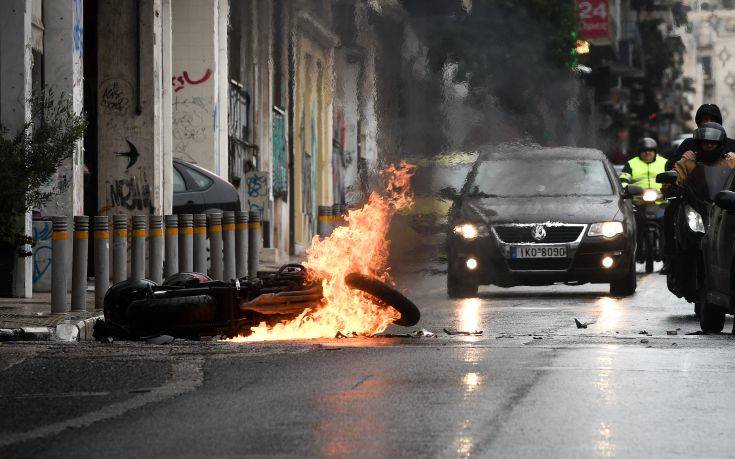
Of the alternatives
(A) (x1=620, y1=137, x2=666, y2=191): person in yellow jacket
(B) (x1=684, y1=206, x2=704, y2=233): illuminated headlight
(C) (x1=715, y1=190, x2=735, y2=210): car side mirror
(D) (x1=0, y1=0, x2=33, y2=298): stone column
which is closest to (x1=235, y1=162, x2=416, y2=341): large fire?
(C) (x1=715, y1=190, x2=735, y2=210): car side mirror

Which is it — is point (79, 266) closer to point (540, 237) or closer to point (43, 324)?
point (43, 324)

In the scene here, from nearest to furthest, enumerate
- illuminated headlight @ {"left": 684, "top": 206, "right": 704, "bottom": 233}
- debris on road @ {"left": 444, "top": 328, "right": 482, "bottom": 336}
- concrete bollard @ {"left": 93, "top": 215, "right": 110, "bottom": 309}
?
1. debris on road @ {"left": 444, "top": 328, "right": 482, "bottom": 336}
2. illuminated headlight @ {"left": 684, "top": 206, "right": 704, "bottom": 233}
3. concrete bollard @ {"left": 93, "top": 215, "right": 110, "bottom": 309}

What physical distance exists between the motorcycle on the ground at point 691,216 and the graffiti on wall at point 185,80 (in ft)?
41.0

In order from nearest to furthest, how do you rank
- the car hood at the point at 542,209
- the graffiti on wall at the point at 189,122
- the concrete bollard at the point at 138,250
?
the concrete bollard at the point at 138,250
the car hood at the point at 542,209
the graffiti on wall at the point at 189,122

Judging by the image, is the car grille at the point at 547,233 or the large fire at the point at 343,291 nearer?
the large fire at the point at 343,291

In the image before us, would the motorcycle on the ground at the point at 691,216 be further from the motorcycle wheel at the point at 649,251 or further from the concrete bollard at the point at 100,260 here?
the motorcycle wheel at the point at 649,251

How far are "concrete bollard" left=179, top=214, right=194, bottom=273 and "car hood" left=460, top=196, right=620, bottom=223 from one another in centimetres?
319

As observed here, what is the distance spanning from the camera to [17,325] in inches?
531

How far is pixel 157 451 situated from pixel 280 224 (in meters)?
26.2

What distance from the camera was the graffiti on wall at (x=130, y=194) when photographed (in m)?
23.6

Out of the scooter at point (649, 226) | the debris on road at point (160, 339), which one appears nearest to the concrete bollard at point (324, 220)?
the scooter at point (649, 226)

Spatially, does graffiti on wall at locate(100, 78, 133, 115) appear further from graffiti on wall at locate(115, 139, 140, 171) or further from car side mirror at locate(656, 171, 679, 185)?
car side mirror at locate(656, 171, 679, 185)

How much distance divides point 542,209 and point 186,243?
13.0 ft

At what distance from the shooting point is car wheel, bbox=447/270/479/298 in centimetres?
1925
